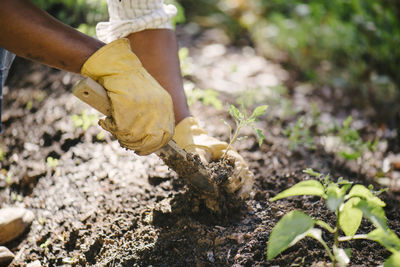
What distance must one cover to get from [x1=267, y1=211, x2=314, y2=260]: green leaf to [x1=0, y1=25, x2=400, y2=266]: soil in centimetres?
29

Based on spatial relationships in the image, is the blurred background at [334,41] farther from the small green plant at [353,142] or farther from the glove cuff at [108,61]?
the glove cuff at [108,61]

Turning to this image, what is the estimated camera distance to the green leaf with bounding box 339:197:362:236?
121 centimetres

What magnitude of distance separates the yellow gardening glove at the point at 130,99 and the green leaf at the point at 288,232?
626 millimetres

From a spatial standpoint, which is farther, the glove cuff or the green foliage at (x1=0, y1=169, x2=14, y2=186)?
the green foliage at (x1=0, y1=169, x2=14, y2=186)

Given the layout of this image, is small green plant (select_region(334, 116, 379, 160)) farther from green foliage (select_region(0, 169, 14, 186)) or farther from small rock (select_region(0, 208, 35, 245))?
green foliage (select_region(0, 169, 14, 186))

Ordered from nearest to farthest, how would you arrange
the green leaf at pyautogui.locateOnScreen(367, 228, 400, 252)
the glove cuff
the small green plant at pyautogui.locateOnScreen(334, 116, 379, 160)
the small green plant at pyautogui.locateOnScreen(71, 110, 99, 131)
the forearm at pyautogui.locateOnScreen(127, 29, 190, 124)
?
the green leaf at pyautogui.locateOnScreen(367, 228, 400, 252) < the glove cuff < the forearm at pyautogui.locateOnScreen(127, 29, 190, 124) < the small green plant at pyautogui.locateOnScreen(71, 110, 99, 131) < the small green plant at pyautogui.locateOnScreen(334, 116, 379, 160)

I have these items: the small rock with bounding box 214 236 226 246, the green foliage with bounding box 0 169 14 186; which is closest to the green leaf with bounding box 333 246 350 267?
the small rock with bounding box 214 236 226 246

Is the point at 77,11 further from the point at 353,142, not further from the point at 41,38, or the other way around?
the point at 353,142

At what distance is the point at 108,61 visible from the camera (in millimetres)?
1484

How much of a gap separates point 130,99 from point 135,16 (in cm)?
56

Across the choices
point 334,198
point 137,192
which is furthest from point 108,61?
point 334,198

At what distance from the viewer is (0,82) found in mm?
1909

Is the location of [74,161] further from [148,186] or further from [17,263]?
[17,263]

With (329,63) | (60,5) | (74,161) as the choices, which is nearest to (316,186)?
(74,161)
